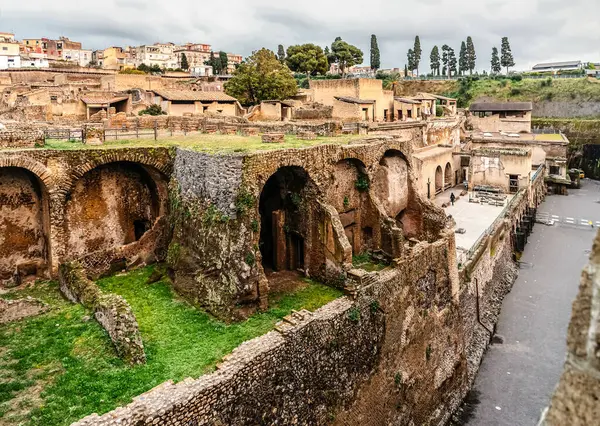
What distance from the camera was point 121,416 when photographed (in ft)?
28.7

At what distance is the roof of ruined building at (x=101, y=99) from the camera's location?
1346 inches

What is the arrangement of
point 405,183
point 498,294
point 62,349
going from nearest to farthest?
1. point 62,349
2. point 405,183
3. point 498,294

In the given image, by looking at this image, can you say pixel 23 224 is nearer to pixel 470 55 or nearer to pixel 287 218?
pixel 287 218

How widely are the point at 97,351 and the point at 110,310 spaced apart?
1.00 metres

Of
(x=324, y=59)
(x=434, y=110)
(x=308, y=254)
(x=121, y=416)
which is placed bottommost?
(x=121, y=416)

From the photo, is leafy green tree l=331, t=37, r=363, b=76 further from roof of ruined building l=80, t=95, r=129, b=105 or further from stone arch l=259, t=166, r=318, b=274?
stone arch l=259, t=166, r=318, b=274

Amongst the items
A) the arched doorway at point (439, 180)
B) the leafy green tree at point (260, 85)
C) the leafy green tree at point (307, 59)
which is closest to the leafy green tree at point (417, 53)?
the leafy green tree at point (307, 59)

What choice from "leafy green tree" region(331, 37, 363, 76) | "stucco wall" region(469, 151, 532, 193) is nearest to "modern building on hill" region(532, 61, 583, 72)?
"leafy green tree" region(331, 37, 363, 76)

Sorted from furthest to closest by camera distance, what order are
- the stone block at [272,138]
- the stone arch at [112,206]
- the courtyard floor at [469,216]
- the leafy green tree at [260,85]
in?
the leafy green tree at [260,85] < the courtyard floor at [469,216] < the stone block at [272,138] < the stone arch at [112,206]

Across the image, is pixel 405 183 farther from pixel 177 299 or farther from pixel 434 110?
pixel 434 110

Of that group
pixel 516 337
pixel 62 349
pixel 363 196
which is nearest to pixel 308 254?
pixel 363 196

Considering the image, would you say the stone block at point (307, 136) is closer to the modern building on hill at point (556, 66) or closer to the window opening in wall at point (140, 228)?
the window opening in wall at point (140, 228)

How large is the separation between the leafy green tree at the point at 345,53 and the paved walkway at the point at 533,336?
159 ft

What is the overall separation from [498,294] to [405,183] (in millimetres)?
9659
